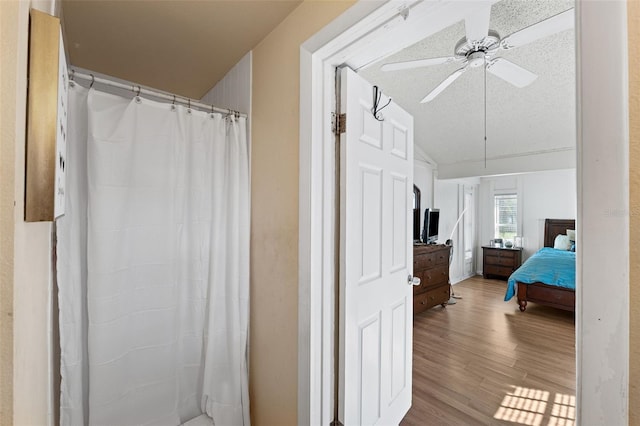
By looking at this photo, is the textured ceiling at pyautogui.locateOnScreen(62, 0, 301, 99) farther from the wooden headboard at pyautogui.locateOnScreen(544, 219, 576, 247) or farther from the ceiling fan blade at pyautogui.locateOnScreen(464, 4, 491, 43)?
the wooden headboard at pyautogui.locateOnScreen(544, 219, 576, 247)

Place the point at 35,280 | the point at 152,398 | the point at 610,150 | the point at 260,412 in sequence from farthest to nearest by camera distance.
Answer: the point at 260,412 < the point at 152,398 < the point at 35,280 < the point at 610,150

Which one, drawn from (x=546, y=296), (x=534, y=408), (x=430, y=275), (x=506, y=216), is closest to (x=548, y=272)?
(x=546, y=296)

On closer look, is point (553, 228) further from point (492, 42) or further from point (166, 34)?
point (166, 34)

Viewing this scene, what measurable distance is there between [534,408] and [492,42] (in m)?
2.48

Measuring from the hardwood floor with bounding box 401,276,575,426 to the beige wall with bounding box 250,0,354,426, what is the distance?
99 centimetres

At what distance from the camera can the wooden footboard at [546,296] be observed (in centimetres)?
348

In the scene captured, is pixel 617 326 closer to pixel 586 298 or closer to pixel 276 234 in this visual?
pixel 586 298

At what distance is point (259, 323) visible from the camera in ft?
5.26

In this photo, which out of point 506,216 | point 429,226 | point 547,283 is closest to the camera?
point 547,283

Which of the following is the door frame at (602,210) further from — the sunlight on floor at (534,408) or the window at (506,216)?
the window at (506,216)

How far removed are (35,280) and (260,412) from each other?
134cm

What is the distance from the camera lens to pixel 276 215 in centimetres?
148

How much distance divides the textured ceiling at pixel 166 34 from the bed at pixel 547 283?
425cm

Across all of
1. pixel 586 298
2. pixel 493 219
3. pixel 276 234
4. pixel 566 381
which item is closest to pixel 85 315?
pixel 276 234
